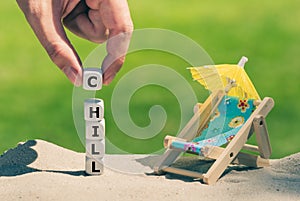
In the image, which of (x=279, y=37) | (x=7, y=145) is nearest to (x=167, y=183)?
(x=7, y=145)

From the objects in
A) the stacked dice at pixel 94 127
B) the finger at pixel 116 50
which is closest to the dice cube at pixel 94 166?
the stacked dice at pixel 94 127

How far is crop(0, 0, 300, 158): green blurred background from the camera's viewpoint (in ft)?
13.6

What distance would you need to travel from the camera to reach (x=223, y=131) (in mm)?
A: 3545

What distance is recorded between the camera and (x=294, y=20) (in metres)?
5.69

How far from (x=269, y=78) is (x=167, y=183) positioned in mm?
1779

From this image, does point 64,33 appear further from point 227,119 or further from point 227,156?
point 227,119

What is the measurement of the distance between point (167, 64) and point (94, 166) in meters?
1.88

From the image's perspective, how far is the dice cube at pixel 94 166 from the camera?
10.6 ft

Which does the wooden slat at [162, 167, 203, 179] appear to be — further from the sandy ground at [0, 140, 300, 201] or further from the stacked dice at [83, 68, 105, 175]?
the stacked dice at [83, 68, 105, 175]

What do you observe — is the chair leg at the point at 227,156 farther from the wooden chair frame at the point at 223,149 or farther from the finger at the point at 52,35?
the finger at the point at 52,35

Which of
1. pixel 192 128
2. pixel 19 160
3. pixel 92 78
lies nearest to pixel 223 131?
pixel 192 128

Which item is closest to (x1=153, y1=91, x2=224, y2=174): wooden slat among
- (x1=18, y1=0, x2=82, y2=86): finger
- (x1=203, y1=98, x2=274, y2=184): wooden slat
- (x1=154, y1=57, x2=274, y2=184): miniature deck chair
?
(x1=154, y1=57, x2=274, y2=184): miniature deck chair

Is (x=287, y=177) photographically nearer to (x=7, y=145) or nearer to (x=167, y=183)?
(x=167, y=183)

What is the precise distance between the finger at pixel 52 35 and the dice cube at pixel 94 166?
465 millimetres
